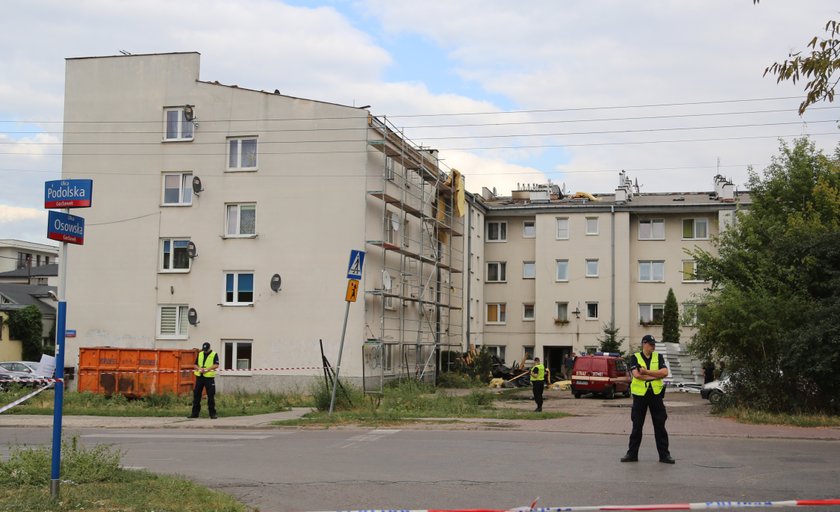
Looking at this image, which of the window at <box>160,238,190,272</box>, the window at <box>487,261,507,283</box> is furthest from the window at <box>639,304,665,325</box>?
the window at <box>160,238,190,272</box>

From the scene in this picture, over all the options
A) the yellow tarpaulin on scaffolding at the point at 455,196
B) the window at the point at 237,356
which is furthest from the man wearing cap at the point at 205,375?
the yellow tarpaulin on scaffolding at the point at 455,196

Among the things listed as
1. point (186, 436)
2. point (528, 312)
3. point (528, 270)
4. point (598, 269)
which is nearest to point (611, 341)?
point (598, 269)

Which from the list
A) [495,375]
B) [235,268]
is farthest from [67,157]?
[495,375]

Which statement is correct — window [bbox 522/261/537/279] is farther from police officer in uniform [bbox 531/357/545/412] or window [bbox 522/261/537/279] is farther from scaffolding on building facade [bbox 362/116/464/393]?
police officer in uniform [bbox 531/357/545/412]

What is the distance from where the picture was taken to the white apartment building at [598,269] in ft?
161

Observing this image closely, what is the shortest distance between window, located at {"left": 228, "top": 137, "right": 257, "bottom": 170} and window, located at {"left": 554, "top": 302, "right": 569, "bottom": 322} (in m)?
22.3

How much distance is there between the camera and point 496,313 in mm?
52188

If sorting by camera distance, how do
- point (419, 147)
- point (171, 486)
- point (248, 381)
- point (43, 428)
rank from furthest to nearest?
point (419, 147) → point (248, 381) → point (43, 428) → point (171, 486)

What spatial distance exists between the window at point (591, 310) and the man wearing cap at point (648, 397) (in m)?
36.7

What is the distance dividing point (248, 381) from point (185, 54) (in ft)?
43.6

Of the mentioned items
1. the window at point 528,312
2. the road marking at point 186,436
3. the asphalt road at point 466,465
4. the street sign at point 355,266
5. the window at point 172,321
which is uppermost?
the street sign at point 355,266

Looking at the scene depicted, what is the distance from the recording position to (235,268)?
3397cm

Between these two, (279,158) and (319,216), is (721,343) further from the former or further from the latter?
(279,158)

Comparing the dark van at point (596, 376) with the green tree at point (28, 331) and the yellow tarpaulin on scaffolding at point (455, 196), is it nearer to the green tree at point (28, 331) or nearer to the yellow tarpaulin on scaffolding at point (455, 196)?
the yellow tarpaulin on scaffolding at point (455, 196)
